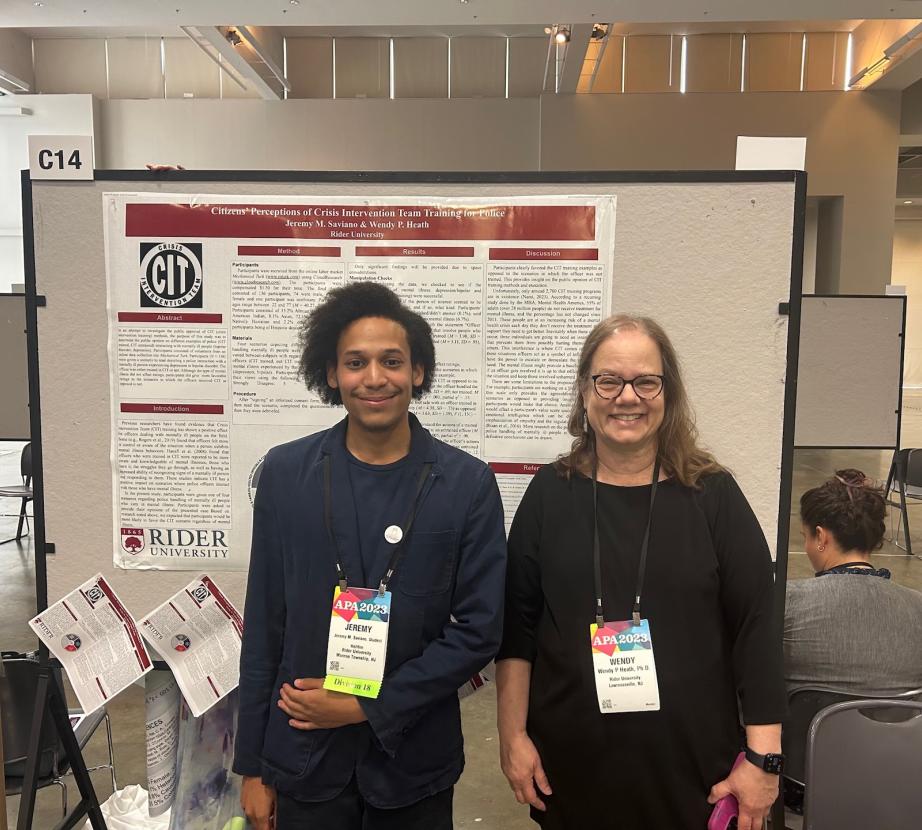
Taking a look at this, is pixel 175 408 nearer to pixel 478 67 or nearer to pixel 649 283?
pixel 649 283

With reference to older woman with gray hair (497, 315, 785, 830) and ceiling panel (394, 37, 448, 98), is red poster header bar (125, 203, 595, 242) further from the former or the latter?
ceiling panel (394, 37, 448, 98)

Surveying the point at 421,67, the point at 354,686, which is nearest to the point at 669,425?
the point at 354,686

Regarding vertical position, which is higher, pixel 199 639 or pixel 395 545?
pixel 395 545

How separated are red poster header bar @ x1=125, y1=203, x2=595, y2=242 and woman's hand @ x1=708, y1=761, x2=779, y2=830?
3.72ft

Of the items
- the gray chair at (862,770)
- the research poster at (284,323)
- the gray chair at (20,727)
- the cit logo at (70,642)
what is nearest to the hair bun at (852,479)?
the gray chair at (862,770)

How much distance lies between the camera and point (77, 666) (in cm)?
173

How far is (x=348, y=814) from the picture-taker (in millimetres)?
1251

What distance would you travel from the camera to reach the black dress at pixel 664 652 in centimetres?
121

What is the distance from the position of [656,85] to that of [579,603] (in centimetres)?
835

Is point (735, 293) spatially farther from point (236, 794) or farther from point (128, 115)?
point (128, 115)

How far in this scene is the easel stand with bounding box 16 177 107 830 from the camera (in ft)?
5.05

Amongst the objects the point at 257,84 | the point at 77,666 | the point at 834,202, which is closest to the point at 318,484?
the point at 77,666

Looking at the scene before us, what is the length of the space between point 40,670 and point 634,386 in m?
1.43

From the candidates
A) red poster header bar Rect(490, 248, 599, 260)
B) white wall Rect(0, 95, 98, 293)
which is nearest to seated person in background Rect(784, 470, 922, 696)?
red poster header bar Rect(490, 248, 599, 260)
